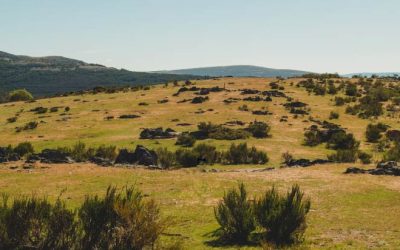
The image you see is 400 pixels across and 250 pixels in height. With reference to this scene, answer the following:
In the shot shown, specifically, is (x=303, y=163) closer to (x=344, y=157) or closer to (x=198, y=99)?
(x=344, y=157)

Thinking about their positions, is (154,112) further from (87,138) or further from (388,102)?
(388,102)

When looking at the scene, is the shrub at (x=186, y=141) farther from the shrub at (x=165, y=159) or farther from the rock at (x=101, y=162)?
the rock at (x=101, y=162)

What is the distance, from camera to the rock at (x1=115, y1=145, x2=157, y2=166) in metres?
35.8

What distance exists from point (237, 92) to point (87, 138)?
36.8m

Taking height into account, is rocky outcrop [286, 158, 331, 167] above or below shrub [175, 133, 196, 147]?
above

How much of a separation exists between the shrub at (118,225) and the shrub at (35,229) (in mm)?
516

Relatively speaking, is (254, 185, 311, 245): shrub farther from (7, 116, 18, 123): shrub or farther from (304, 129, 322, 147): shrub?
(7, 116, 18, 123): shrub

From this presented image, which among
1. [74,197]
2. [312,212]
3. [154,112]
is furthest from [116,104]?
[312,212]

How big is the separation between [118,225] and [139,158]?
2197 cm

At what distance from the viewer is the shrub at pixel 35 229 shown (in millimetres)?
14703

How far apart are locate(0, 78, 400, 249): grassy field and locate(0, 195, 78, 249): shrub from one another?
3.49 meters

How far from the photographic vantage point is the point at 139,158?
119 ft

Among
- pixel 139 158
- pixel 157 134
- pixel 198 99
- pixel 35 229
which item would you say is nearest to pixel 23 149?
pixel 139 158

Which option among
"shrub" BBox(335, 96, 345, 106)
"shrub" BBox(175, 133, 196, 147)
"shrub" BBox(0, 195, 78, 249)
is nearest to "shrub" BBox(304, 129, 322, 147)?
"shrub" BBox(175, 133, 196, 147)
